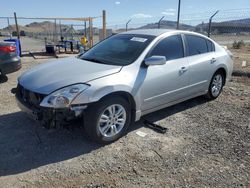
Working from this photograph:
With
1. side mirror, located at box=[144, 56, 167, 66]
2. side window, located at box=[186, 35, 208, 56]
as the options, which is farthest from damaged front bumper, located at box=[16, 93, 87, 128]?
side window, located at box=[186, 35, 208, 56]

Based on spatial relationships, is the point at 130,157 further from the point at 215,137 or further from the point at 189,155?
the point at 215,137

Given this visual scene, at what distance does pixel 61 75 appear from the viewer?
385 cm

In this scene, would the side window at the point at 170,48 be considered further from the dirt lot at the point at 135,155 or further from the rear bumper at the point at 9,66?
the rear bumper at the point at 9,66

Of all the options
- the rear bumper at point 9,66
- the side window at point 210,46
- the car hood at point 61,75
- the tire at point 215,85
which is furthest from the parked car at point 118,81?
the rear bumper at point 9,66

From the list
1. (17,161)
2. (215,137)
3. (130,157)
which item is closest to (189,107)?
(215,137)

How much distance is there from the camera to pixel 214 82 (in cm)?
589

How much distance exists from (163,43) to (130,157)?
2076 mm

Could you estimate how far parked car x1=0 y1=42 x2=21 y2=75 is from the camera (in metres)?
6.74

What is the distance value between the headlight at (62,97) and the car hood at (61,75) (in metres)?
0.08

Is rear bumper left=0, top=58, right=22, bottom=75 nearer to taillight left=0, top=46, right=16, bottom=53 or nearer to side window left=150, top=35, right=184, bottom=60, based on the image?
taillight left=0, top=46, right=16, bottom=53

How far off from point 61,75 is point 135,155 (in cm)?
155

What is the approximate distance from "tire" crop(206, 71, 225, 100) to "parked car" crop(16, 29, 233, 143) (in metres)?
0.33

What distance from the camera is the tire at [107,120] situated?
3631 mm

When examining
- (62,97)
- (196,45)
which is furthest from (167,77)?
(62,97)
